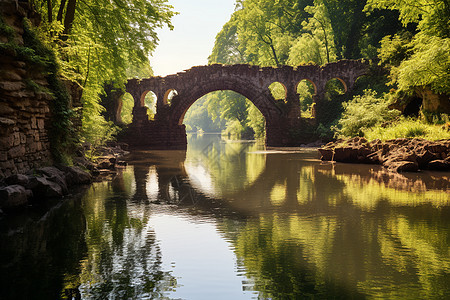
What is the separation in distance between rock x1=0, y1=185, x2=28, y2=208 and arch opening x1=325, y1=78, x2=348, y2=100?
2872 centimetres

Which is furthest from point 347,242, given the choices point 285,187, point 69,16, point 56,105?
point 69,16

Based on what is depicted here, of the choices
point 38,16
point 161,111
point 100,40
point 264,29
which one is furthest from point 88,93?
point 264,29

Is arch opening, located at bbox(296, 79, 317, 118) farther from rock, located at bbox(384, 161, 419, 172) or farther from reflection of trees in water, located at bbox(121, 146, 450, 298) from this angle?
reflection of trees in water, located at bbox(121, 146, 450, 298)

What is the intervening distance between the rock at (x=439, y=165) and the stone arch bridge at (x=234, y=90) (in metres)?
19.5

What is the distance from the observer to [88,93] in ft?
58.9

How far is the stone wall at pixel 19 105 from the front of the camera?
29.4ft

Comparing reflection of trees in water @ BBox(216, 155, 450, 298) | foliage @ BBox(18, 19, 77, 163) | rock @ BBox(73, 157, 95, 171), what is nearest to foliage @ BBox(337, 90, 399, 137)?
reflection of trees in water @ BBox(216, 155, 450, 298)

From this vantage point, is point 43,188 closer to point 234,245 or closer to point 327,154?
point 234,245

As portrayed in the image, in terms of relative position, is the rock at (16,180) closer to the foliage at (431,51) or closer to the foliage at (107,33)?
the foliage at (107,33)

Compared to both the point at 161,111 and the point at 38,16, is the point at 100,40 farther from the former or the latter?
the point at 161,111

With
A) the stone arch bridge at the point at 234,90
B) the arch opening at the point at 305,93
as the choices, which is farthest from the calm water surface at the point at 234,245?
the arch opening at the point at 305,93

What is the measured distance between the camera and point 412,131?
710 inches

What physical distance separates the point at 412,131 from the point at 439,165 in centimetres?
410

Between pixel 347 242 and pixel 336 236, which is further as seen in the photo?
pixel 336 236
